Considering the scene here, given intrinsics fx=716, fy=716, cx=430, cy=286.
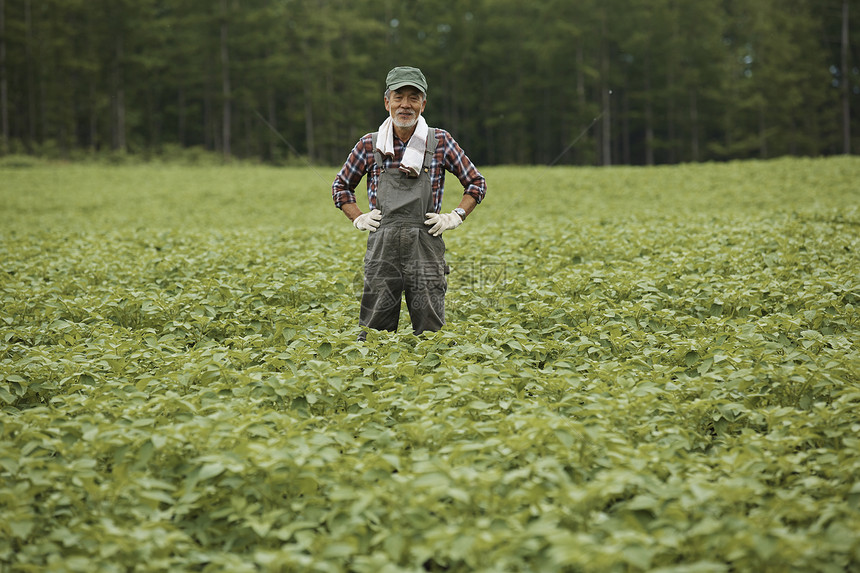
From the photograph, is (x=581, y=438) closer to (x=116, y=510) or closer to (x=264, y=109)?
(x=116, y=510)

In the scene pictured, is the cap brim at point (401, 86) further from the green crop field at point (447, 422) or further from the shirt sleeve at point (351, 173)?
the green crop field at point (447, 422)

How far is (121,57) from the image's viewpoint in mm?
46156

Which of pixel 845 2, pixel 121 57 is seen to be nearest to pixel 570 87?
pixel 845 2

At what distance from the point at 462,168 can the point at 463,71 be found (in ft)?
157

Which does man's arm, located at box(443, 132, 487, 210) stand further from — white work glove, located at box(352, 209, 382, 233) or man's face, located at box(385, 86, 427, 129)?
white work glove, located at box(352, 209, 382, 233)

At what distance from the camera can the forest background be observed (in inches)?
1726

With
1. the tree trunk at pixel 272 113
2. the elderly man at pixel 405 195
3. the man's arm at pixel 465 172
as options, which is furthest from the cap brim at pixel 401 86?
the tree trunk at pixel 272 113

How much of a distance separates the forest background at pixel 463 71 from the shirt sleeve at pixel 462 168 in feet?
125

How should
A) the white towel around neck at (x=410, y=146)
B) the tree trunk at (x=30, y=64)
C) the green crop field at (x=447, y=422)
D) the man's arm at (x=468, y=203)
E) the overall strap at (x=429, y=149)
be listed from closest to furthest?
the green crop field at (x=447, y=422)
the white towel around neck at (x=410, y=146)
the overall strap at (x=429, y=149)
the man's arm at (x=468, y=203)
the tree trunk at (x=30, y=64)

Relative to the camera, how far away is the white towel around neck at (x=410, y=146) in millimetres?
4969

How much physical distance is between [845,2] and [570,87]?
16695mm

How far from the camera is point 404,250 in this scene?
5.18 meters

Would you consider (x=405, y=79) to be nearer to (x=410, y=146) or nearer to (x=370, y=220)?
(x=410, y=146)

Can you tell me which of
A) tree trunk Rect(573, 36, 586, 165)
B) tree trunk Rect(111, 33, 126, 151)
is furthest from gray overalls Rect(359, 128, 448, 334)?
tree trunk Rect(111, 33, 126, 151)
